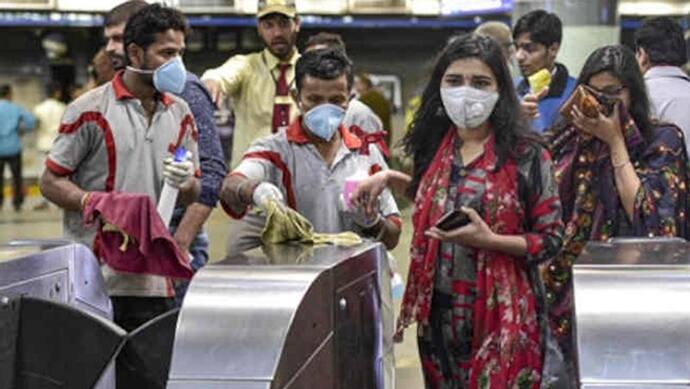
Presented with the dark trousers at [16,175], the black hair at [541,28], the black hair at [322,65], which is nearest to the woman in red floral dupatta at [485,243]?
the black hair at [322,65]

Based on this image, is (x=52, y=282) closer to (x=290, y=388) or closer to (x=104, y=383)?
(x=104, y=383)

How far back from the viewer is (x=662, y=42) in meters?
5.20

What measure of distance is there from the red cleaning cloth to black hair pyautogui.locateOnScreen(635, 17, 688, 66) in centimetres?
221

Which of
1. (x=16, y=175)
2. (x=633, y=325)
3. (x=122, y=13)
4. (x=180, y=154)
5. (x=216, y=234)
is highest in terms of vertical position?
(x=122, y=13)

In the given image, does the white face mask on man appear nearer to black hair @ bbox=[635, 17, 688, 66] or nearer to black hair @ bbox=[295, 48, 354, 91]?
black hair @ bbox=[295, 48, 354, 91]

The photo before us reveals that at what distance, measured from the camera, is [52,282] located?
3.52 m

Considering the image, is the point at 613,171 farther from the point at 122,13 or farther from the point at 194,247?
the point at 122,13

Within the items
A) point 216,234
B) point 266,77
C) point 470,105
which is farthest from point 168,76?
point 216,234

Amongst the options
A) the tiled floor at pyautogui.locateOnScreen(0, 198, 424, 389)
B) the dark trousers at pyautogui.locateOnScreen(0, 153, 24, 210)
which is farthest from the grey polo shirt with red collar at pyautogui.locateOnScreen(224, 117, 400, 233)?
the dark trousers at pyautogui.locateOnScreen(0, 153, 24, 210)

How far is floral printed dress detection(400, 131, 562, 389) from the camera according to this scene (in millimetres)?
3488

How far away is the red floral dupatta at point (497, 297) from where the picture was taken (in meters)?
3.48

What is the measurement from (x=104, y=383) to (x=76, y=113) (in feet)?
3.36

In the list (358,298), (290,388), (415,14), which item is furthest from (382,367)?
(415,14)

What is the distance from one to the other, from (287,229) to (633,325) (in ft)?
3.57
